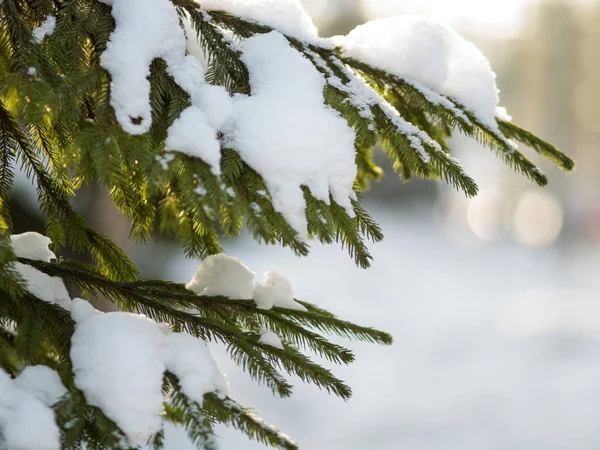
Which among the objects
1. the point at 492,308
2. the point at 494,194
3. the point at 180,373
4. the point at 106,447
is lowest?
the point at 106,447

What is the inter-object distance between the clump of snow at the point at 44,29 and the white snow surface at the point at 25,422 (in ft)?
2.67

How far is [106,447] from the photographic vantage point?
1.18 meters

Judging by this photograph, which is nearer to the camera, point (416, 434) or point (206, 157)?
point (206, 157)

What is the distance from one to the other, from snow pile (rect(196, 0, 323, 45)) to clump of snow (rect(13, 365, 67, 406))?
3.54 ft

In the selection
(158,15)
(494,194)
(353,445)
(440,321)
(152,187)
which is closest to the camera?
(152,187)

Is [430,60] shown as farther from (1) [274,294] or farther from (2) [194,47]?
(1) [274,294]

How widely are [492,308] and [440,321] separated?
69.3 inches

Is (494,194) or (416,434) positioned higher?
(494,194)

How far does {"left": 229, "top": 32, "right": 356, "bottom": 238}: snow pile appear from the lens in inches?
48.7

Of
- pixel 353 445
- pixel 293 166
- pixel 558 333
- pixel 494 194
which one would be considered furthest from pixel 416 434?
pixel 494 194

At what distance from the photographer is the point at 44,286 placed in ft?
4.91

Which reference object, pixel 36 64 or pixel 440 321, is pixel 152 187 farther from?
pixel 440 321

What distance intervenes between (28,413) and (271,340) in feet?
1.93

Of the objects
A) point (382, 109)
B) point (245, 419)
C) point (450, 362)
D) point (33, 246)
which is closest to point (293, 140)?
point (382, 109)
